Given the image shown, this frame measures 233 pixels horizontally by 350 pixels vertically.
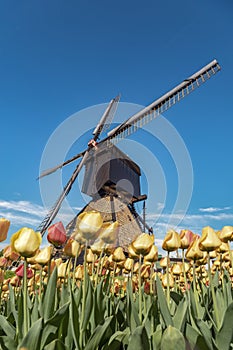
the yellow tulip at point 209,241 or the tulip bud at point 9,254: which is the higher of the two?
the yellow tulip at point 209,241

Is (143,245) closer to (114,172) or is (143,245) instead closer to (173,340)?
(173,340)

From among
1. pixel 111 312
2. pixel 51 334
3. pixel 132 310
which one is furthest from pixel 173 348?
pixel 111 312

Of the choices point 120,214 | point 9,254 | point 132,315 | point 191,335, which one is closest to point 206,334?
point 191,335

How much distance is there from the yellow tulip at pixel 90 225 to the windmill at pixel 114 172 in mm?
12789

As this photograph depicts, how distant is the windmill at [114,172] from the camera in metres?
14.5

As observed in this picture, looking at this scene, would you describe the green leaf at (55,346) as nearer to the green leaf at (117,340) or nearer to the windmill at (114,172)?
the green leaf at (117,340)

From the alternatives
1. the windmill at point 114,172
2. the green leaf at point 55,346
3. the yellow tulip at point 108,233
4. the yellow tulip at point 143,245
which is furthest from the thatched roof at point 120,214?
the green leaf at point 55,346

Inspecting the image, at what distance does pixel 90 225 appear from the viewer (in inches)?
51.1

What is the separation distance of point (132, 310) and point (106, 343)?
16 centimetres

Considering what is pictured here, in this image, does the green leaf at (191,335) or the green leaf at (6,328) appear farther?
the green leaf at (6,328)

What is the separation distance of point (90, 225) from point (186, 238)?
63 cm

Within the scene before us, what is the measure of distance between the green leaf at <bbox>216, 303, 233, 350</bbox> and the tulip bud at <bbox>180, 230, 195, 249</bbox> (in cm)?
59

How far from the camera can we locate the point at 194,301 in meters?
1.36

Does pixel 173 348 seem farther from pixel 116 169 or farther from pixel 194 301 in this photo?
pixel 116 169
